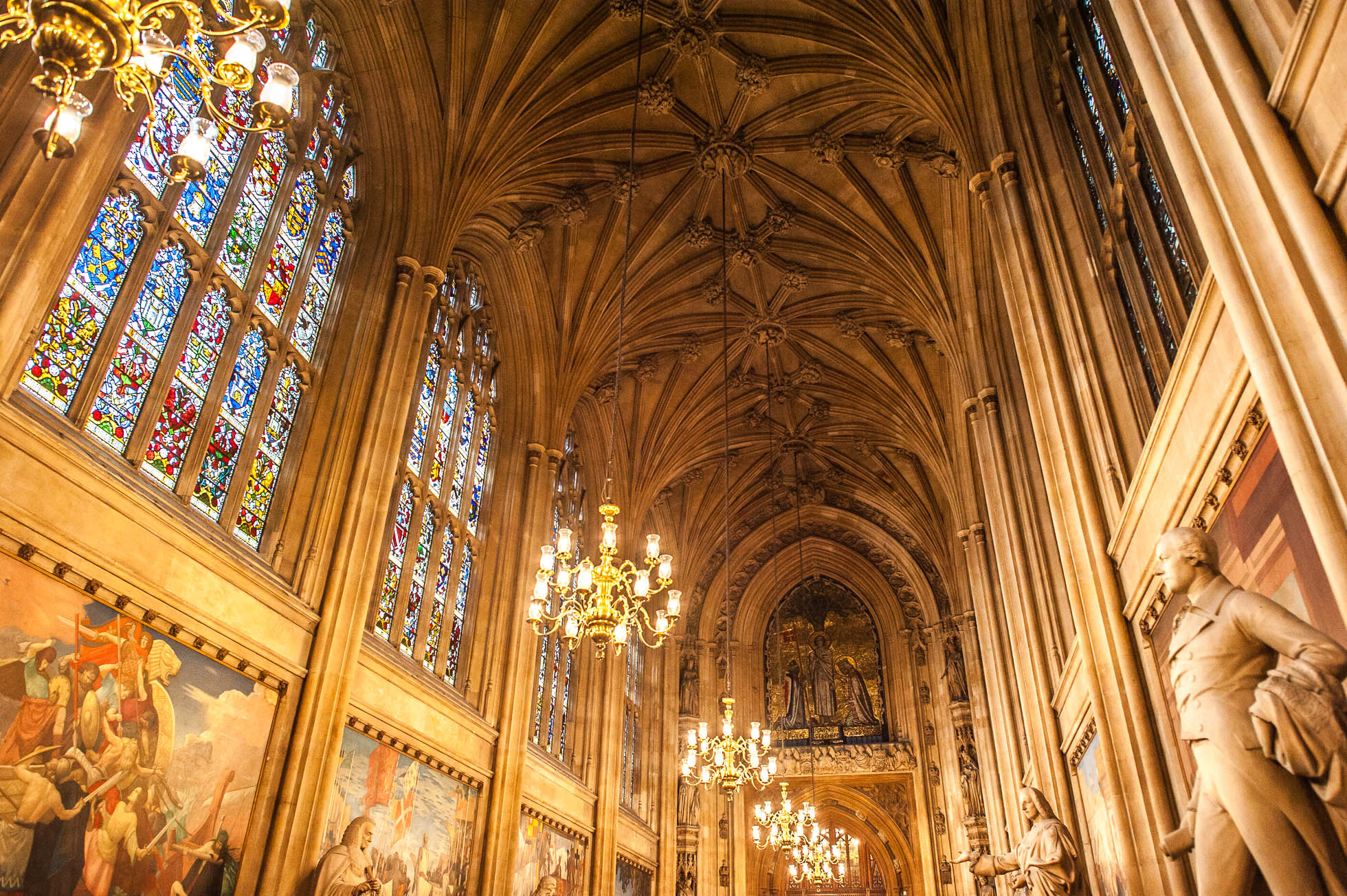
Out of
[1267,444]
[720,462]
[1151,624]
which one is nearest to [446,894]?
[1151,624]

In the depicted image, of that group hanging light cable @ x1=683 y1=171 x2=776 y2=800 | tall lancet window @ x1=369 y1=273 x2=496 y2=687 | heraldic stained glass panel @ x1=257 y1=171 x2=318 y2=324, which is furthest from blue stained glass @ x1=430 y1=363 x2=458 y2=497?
hanging light cable @ x1=683 y1=171 x2=776 y2=800

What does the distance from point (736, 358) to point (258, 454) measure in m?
11.8

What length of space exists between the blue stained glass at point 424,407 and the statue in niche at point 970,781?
1392cm

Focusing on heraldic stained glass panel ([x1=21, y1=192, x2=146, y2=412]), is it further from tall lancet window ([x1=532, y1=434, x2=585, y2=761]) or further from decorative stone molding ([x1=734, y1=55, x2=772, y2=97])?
decorative stone molding ([x1=734, y1=55, x2=772, y2=97])

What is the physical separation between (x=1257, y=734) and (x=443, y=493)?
1067 cm

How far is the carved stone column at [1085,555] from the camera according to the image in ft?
19.5

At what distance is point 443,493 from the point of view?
12164mm

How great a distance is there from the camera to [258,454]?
8.59 meters

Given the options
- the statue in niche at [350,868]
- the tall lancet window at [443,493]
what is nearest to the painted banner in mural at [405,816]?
the statue in niche at [350,868]

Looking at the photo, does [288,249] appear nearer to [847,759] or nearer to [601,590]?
[601,590]

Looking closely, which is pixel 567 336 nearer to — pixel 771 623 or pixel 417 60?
pixel 417 60

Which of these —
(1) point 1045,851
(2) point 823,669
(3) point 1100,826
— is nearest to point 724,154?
(3) point 1100,826

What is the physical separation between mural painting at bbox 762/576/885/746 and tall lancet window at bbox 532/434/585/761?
731cm

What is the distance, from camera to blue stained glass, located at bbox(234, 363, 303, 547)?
329 inches
